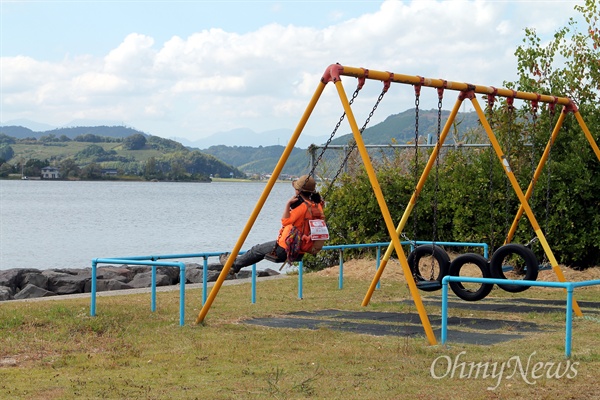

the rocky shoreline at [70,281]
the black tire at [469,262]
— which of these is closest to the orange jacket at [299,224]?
the black tire at [469,262]

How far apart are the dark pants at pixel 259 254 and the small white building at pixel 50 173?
14715 centimetres

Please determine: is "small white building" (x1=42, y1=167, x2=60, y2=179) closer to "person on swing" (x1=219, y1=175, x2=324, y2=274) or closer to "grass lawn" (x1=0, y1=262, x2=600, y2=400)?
"grass lawn" (x1=0, y1=262, x2=600, y2=400)

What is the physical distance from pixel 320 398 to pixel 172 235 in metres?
50.5

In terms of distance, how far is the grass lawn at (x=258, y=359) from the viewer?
7633 mm

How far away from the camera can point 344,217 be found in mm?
20391

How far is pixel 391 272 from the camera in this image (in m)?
18.2

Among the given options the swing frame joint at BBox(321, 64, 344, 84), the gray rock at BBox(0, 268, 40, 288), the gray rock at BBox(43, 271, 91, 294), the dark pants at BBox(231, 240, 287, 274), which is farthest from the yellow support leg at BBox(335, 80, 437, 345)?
the gray rock at BBox(0, 268, 40, 288)

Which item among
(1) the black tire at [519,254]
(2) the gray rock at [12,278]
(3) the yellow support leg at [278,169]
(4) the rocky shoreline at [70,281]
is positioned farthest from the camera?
(2) the gray rock at [12,278]

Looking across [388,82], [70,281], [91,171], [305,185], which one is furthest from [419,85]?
[91,171]

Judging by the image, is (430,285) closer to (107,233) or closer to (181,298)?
(181,298)

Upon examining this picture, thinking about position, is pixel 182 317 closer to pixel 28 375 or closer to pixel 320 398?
pixel 28 375

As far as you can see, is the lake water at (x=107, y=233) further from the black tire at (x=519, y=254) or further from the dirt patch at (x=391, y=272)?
the black tire at (x=519, y=254)

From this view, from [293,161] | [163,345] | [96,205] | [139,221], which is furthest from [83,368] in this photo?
[293,161]

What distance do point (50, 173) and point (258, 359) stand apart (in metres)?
153
